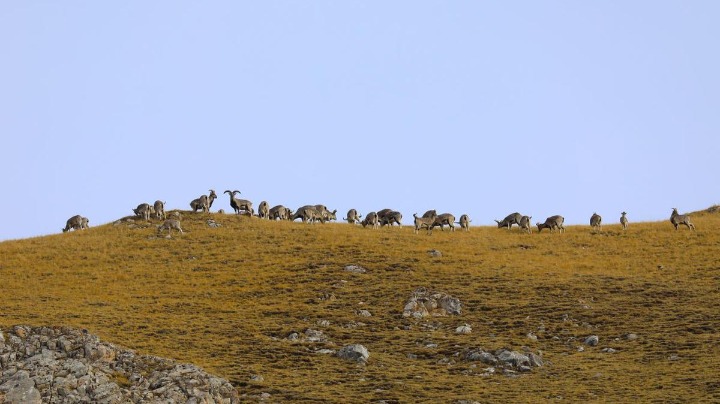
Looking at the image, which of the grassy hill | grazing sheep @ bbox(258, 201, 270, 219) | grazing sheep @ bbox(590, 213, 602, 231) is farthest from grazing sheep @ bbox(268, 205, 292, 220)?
grazing sheep @ bbox(590, 213, 602, 231)

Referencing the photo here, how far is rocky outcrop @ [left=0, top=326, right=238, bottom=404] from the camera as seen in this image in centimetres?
4288

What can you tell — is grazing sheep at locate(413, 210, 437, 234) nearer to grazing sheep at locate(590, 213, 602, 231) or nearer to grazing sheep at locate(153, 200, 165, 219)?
grazing sheep at locate(590, 213, 602, 231)

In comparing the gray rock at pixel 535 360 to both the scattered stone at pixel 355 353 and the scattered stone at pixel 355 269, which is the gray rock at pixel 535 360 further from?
the scattered stone at pixel 355 269

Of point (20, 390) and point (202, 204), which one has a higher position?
point (202, 204)

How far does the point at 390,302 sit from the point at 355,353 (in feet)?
28.0

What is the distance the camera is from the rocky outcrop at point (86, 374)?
42.9 meters

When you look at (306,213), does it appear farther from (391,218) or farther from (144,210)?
(144,210)

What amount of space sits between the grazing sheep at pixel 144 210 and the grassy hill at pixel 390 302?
1.97 metres

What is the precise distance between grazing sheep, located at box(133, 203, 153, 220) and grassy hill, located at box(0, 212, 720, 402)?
6.48 ft

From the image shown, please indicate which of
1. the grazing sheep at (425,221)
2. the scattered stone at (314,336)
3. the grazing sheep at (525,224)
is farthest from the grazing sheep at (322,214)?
the scattered stone at (314,336)

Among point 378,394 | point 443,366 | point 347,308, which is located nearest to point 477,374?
point 443,366

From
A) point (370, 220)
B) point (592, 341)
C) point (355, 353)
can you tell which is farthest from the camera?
point (370, 220)

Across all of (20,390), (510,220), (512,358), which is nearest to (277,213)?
(510,220)

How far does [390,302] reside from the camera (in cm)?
5759
